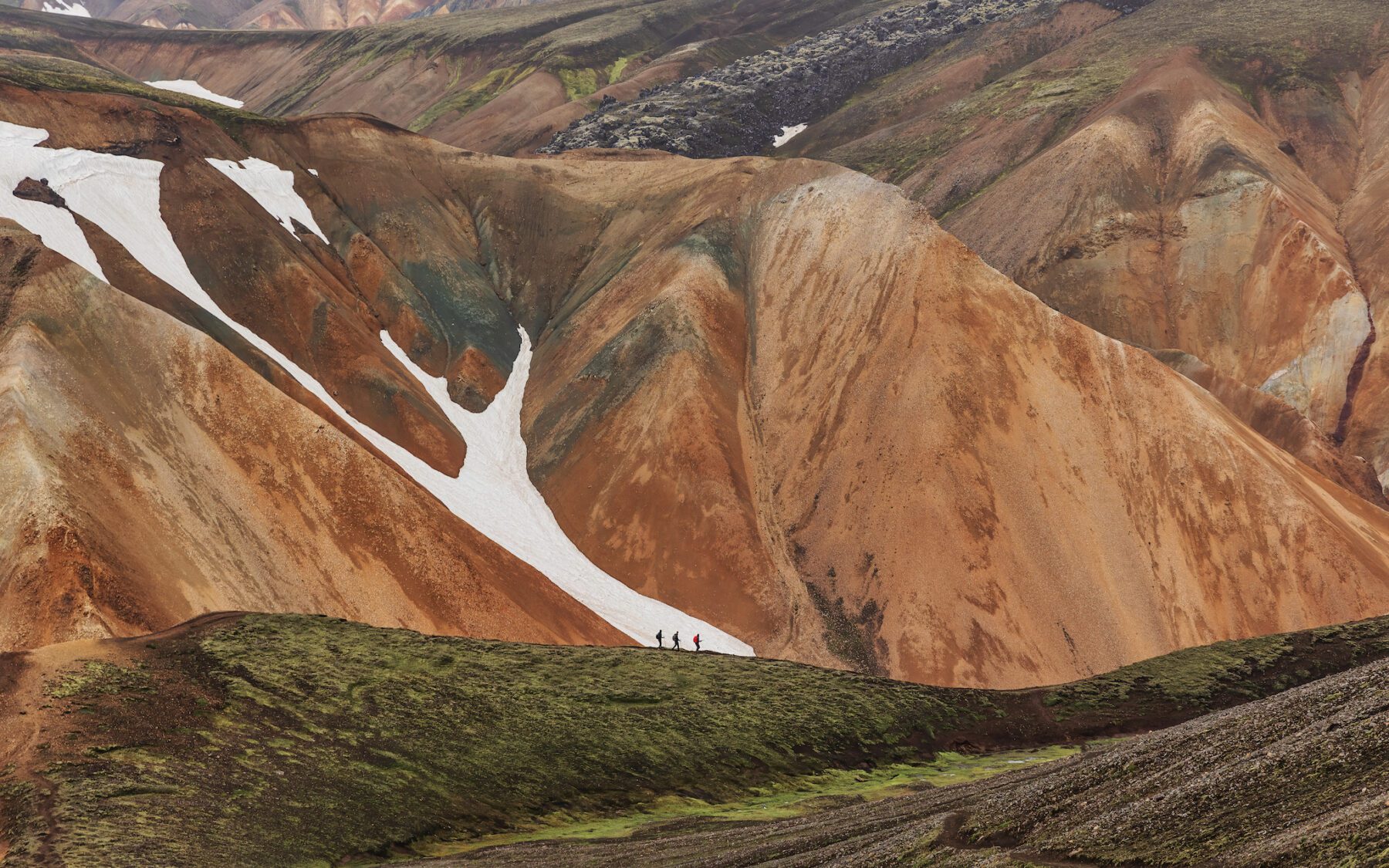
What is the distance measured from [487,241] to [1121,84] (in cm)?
9431

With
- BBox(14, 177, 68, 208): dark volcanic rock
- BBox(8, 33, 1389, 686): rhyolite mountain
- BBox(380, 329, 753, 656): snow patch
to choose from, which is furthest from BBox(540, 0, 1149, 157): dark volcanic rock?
BBox(14, 177, 68, 208): dark volcanic rock

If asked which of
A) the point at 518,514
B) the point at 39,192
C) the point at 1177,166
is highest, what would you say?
the point at 1177,166

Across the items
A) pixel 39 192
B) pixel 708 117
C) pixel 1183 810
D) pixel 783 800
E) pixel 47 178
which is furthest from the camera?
pixel 708 117

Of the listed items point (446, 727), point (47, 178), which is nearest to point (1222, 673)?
point (446, 727)

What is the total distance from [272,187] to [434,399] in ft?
85.6

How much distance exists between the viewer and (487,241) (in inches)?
4528

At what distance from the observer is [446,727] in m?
46.5

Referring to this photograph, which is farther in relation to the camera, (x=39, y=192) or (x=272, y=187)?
(x=272, y=187)

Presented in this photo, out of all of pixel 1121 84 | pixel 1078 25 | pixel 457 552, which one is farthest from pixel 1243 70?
pixel 457 552

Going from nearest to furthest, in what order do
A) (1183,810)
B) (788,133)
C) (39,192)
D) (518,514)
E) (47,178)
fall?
(1183,810) → (39,192) → (518,514) → (47,178) → (788,133)

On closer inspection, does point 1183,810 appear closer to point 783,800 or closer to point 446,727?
point 783,800

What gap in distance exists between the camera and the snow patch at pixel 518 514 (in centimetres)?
7494

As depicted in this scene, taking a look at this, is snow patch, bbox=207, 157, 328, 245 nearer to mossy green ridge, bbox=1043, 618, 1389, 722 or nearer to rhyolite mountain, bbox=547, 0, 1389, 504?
rhyolite mountain, bbox=547, 0, 1389, 504

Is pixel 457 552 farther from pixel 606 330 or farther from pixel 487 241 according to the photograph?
pixel 487 241
